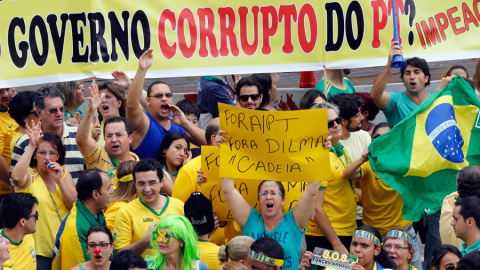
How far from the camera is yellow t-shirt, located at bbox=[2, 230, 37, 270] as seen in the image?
6.57 metres

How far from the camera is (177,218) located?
618cm

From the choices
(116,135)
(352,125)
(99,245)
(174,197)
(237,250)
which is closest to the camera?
(237,250)

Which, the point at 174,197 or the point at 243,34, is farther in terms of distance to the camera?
the point at 243,34

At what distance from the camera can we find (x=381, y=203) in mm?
7672

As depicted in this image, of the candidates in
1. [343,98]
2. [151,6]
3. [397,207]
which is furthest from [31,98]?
[397,207]

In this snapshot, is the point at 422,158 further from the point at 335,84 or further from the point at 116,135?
the point at 116,135

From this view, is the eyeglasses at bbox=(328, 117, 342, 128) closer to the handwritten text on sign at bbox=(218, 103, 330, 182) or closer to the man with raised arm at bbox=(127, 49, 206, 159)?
the handwritten text on sign at bbox=(218, 103, 330, 182)

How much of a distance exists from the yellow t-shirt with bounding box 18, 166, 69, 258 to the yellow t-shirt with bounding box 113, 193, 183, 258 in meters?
0.62

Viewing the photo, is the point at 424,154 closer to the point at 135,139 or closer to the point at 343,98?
the point at 343,98

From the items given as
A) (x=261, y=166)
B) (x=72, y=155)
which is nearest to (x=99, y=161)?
(x=72, y=155)

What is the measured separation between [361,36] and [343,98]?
2.55 ft

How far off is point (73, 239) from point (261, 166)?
5.11 ft

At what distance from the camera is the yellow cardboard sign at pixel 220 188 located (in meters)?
6.94

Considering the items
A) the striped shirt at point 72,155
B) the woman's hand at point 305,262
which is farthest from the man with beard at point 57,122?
the woman's hand at point 305,262
